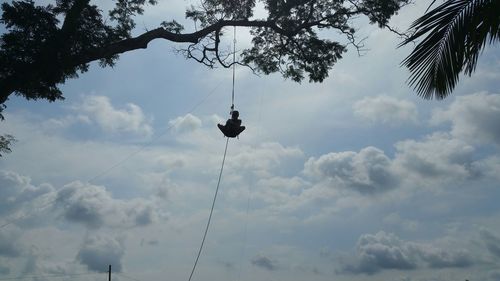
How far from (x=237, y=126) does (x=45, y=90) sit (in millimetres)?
4745

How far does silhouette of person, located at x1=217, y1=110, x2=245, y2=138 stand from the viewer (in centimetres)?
1258

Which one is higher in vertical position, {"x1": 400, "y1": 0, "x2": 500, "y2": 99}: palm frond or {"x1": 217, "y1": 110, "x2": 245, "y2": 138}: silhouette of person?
{"x1": 217, "y1": 110, "x2": 245, "y2": 138}: silhouette of person

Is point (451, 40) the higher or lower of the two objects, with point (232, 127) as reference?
lower

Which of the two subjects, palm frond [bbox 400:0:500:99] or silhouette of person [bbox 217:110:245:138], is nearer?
palm frond [bbox 400:0:500:99]

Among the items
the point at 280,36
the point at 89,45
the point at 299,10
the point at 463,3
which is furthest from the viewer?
the point at 280,36

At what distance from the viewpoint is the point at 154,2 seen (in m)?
13.9

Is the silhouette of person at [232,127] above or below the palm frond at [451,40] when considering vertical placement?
above

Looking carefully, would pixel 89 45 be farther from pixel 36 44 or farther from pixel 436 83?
pixel 436 83

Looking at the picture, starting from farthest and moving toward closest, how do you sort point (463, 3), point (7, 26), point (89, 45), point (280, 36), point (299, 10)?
1. point (280, 36)
2. point (299, 10)
3. point (89, 45)
4. point (7, 26)
5. point (463, 3)

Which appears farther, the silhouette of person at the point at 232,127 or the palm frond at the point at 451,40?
the silhouette of person at the point at 232,127

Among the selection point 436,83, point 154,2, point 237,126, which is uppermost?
point 154,2

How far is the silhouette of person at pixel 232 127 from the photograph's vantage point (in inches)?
495

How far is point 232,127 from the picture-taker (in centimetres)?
1259

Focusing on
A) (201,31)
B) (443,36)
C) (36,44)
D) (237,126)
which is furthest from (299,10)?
(443,36)
